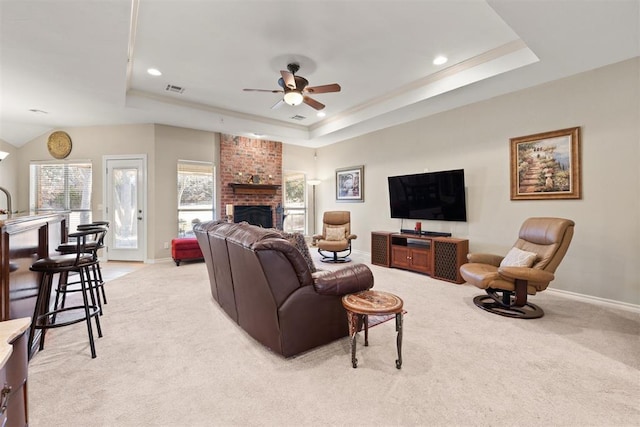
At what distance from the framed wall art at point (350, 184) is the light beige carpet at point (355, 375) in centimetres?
397

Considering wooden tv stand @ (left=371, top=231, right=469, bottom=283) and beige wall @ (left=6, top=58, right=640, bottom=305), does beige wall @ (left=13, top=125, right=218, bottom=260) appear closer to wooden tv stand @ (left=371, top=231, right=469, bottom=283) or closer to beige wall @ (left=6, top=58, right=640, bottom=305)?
beige wall @ (left=6, top=58, right=640, bottom=305)

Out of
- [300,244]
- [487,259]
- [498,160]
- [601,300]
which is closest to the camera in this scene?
[300,244]

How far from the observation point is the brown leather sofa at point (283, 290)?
1.98 metres

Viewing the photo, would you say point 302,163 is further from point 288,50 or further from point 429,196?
point 288,50

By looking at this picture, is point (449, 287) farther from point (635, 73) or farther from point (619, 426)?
point (635, 73)

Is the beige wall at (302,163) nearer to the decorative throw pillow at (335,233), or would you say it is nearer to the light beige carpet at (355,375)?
the decorative throw pillow at (335,233)

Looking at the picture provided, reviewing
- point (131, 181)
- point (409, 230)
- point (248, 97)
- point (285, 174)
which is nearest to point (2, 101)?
point (131, 181)

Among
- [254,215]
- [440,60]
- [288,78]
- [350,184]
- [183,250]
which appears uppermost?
[440,60]

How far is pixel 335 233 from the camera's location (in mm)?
6012

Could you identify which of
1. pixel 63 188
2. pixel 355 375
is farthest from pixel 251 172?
pixel 355 375

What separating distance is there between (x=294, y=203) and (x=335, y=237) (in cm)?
222

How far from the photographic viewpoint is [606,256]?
3258 mm

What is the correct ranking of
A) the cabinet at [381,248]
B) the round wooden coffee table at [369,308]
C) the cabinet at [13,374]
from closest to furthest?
the cabinet at [13,374] → the round wooden coffee table at [369,308] → the cabinet at [381,248]

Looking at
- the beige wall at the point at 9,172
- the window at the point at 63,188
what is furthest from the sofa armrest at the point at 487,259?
the beige wall at the point at 9,172
